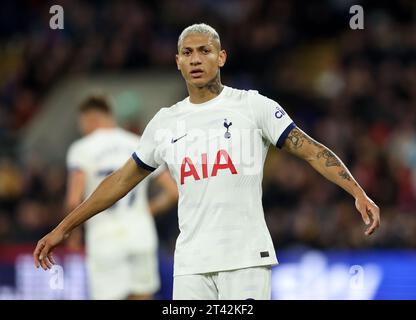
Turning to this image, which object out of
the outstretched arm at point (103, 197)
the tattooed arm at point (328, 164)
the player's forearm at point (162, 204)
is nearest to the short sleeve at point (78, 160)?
the player's forearm at point (162, 204)

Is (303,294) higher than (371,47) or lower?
lower

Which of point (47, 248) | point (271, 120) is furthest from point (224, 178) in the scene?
point (47, 248)

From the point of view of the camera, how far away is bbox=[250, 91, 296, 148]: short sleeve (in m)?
5.57

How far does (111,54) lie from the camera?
1623 cm

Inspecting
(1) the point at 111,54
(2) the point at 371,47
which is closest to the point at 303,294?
(2) the point at 371,47

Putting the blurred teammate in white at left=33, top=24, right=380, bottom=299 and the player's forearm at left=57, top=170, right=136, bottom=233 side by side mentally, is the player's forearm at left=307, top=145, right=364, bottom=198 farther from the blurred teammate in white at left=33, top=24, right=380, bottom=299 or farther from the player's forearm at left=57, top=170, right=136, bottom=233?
the player's forearm at left=57, top=170, right=136, bottom=233

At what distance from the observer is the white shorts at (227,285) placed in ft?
18.0

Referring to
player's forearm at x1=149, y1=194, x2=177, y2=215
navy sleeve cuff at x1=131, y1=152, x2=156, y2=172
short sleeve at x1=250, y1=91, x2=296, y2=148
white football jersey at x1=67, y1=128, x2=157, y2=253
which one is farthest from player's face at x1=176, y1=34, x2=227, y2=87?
player's forearm at x1=149, y1=194, x2=177, y2=215

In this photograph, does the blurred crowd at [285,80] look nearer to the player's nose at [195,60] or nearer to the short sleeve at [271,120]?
the short sleeve at [271,120]

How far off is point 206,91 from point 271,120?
1.34 feet

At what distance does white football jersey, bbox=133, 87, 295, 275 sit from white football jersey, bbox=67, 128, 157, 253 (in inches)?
146

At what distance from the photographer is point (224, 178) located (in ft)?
18.3

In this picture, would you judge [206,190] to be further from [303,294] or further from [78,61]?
[78,61]
